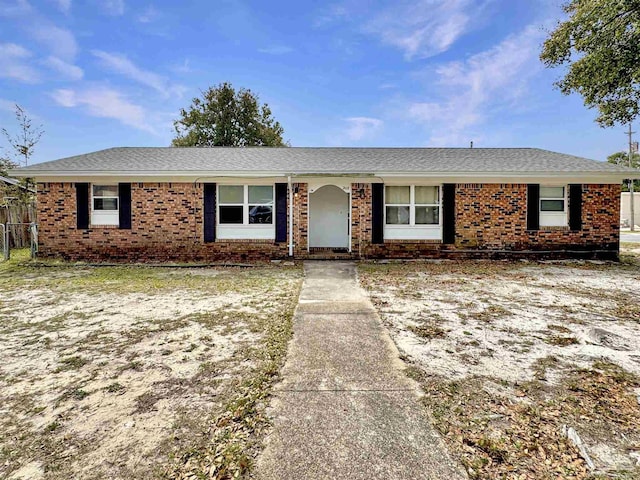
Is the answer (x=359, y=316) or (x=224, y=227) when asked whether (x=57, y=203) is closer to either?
(x=224, y=227)

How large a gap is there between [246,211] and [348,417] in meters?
8.74

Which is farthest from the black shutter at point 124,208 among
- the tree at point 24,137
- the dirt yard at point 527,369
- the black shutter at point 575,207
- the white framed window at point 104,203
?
the black shutter at point 575,207

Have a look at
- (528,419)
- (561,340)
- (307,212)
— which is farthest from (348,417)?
(307,212)

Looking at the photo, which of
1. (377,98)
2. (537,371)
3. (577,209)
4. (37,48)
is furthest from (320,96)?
(537,371)

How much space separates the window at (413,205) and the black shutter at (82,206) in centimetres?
961

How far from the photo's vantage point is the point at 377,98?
884 inches

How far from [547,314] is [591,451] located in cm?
Result: 353

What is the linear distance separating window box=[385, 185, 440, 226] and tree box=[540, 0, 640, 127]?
21.9 ft

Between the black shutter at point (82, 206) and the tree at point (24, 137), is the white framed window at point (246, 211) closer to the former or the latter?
the black shutter at point (82, 206)

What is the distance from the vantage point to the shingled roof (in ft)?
32.9

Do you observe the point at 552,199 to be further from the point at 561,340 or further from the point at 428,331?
the point at 428,331

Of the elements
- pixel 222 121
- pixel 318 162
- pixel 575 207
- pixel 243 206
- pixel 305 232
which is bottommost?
pixel 305 232

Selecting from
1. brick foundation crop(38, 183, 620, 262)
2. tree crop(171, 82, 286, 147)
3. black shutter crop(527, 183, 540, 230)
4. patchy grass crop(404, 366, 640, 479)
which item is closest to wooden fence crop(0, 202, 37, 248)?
brick foundation crop(38, 183, 620, 262)

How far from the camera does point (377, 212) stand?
1046 centimetres
